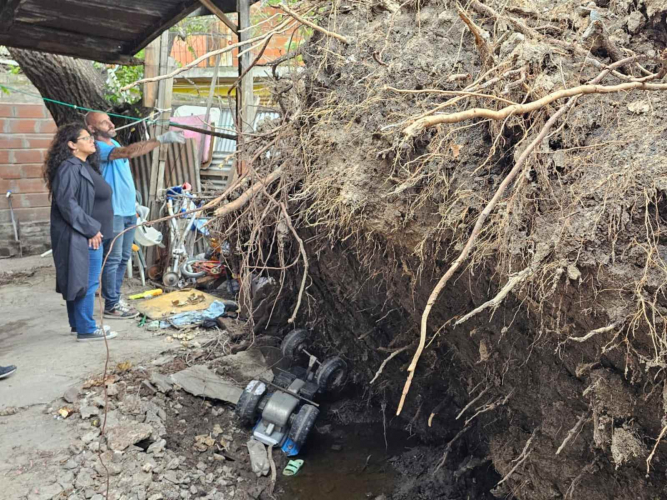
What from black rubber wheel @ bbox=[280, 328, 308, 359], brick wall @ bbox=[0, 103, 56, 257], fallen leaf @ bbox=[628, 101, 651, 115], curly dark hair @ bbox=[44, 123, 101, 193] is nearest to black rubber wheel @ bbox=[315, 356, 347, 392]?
black rubber wheel @ bbox=[280, 328, 308, 359]

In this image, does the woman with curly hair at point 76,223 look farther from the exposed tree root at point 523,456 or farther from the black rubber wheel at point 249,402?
the exposed tree root at point 523,456

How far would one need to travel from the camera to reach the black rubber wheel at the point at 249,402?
469cm

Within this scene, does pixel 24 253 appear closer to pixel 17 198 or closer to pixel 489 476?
pixel 17 198

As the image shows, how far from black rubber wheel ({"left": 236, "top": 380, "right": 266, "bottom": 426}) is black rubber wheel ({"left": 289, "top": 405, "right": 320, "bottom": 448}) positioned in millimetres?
349

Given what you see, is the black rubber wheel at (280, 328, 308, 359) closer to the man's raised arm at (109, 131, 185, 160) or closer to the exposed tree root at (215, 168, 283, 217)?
the exposed tree root at (215, 168, 283, 217)

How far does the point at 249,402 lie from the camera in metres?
4.70

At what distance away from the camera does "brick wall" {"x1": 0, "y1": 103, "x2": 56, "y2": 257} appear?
8750 mm

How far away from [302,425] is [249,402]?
481mm

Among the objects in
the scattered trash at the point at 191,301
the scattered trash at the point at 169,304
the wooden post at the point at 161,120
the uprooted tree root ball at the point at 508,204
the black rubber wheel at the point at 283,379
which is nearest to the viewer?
the uprooted tree root ball at the point at 508,204

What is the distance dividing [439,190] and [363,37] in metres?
1.41

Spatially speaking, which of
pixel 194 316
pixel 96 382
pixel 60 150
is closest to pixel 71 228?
pixel 60 150

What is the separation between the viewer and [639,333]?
7.20ft

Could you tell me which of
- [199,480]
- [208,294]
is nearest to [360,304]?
[199,480]

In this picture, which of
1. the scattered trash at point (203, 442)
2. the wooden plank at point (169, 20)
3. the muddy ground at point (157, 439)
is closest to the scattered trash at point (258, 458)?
the muddy ground at point (157, 439)
